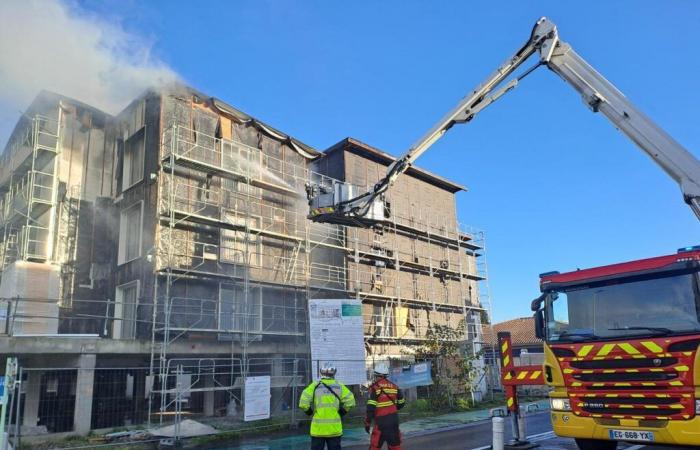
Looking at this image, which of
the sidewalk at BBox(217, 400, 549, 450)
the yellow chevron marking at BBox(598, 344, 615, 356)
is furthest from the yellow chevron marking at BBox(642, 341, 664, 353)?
the sidewalk at BBox(217, 400, 549, 450)

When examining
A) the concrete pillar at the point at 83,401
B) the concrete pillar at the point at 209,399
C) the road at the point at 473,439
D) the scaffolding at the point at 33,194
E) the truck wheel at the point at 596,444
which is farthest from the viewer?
the scaffolding at the point at 33,194

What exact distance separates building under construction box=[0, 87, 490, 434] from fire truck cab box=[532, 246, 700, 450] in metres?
8.22

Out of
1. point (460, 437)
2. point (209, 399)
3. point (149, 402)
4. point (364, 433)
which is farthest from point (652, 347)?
point (209, 399)

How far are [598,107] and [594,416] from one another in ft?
19.4

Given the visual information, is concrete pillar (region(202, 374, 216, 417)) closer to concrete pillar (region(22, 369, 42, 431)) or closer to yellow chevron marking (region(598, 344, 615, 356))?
concrete pillar (region(22, 369, 42, 431))

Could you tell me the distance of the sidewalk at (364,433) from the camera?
40.8 feet

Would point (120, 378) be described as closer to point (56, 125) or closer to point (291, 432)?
point (291, 432)

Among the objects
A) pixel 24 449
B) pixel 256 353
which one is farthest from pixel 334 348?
pixel 24 449

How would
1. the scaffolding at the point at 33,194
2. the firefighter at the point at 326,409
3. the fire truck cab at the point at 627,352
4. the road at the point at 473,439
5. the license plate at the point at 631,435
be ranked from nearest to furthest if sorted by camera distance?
the firefighter at the point at 326,409, the fire truck cab at the point at 627,352, the license plate at the point at 631,435, the road at the point at 473,439, the scaffolding at the point at 33,194

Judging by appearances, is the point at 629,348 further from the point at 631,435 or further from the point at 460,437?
the point at 460,437

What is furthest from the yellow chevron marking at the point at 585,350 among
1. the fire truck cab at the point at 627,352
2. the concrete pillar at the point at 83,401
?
the concrete pillar at the point at 83,401

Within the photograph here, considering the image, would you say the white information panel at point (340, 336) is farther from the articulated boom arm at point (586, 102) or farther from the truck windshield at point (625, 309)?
the truck windshield at point (625, 309)

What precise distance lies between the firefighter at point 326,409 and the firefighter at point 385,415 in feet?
2.18

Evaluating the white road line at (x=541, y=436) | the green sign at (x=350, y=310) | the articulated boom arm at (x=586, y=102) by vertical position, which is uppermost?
the articulated boom arm at (x=586, y=102)
